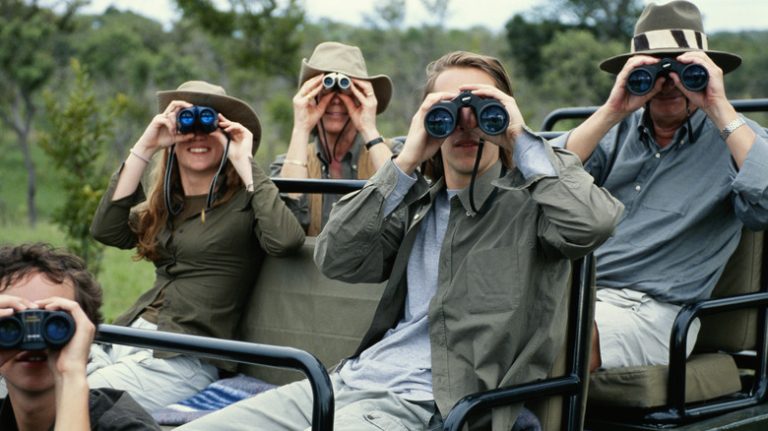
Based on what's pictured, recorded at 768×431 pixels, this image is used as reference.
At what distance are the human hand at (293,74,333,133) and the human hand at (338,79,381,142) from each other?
0.08 meters

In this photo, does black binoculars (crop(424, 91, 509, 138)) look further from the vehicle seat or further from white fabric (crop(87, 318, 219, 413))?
white fabric (crop(87, 318, 219, 413))

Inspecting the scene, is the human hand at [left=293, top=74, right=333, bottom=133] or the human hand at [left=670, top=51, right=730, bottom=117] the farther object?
the human hand at [left=293, top=74, right=333, bottom=133]

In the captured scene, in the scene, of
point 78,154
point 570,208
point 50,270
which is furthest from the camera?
point 78,154

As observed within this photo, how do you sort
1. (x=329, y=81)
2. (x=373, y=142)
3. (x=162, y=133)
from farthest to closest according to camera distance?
(x=329, y=81) → (x=373, y=142) → (x=162, y=133)

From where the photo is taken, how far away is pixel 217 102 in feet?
14.4

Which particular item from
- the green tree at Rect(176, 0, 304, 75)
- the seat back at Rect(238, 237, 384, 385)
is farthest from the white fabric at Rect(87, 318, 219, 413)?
the green tree at Rect(176, 0, 304, 75)

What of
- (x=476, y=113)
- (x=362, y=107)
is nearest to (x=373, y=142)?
(x=362, y=107)

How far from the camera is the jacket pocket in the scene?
3.02m

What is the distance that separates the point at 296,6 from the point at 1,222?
Answer: 15.3 ft

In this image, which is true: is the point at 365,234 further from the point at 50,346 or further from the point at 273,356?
the point at 50,346

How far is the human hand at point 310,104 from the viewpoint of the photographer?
15.7 feet

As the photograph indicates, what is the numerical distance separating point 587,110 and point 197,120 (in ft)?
4.66

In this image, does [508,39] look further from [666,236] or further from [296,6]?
[666,236]

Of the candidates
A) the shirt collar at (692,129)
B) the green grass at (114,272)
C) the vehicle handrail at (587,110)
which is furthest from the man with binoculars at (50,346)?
the green grass at (114,272)
